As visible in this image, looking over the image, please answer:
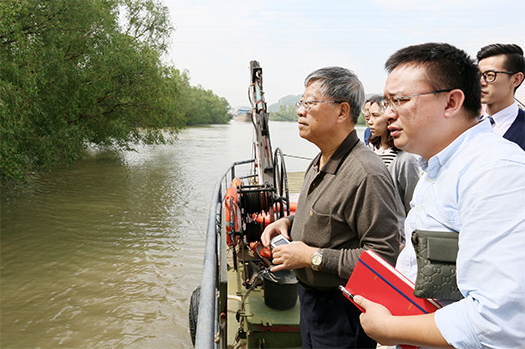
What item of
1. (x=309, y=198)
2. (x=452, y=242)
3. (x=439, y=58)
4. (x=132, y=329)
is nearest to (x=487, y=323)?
(x=452, y=242)

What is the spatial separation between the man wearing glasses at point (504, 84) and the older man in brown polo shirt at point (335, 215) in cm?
111

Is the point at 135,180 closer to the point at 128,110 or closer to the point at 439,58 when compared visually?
the point at 128,110

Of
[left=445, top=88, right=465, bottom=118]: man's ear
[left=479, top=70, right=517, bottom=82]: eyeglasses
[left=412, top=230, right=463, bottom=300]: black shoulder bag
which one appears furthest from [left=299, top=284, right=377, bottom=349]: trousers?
[left=479, top=70, right=517, bottom=82]: eyeglasses

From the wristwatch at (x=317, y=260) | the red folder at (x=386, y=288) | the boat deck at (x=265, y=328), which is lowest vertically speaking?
the boat deck at (x=265, y=328)

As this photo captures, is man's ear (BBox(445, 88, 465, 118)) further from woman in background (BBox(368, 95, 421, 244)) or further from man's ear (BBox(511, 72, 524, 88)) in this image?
man's ear (BBox(511, 72, 524, 88))

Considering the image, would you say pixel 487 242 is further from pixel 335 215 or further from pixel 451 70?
pixel 335 215

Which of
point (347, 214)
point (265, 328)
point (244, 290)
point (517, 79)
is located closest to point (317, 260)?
point (347, 214)

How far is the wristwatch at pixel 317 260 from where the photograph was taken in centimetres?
180

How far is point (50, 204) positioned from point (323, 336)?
13558mm

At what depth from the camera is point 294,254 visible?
188cm

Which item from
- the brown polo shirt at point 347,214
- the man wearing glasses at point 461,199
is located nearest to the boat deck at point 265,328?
the brown polo shirt at point 347,214

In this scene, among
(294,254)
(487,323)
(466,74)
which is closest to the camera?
(487,323)

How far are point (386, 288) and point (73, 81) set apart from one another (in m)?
17.3

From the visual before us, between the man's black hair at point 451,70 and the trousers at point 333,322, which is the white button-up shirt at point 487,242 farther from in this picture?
the trousers at point 333,322
